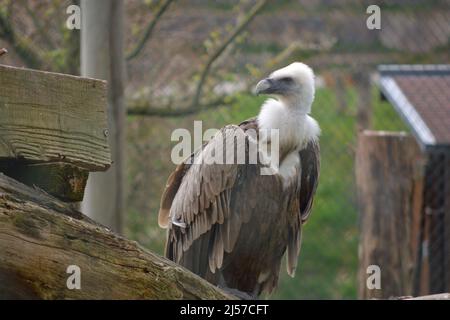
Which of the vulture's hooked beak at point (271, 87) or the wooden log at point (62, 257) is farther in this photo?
the vulture's hooked beak at point (271, 87)

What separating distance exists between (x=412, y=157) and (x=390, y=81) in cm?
57

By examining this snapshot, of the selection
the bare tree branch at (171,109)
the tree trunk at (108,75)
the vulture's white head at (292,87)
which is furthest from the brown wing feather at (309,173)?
the bare tree branch at (171,109)

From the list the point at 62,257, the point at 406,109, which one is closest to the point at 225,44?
the point at 406,109

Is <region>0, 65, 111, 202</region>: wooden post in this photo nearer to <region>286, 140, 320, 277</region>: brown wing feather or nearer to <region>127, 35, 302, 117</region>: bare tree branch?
<region>286, 140, 320, 277</region>: brown wing feather

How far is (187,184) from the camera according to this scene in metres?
4.34

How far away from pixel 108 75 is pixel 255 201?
3.30 feet

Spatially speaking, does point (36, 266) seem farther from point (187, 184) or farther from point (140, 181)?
point (140, 181)

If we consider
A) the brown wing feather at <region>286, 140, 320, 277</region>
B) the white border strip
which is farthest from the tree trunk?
the white border strip

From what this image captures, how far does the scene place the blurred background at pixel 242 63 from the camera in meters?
5.35

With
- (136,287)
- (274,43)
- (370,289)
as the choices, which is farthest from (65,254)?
(274,43)

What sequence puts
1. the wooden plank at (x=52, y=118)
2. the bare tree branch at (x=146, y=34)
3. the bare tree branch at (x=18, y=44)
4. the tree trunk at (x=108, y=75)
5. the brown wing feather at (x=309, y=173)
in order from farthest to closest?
the bare tree branch at (x=146, y=34) → the bare tree branch at (x=18, y=44) → the brown wing feather at (x=309, y=173) → the tree trunk at (x=108, y=75) → the wooden plank at (x=52, y=118)

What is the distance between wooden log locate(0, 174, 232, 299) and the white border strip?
2947 mm

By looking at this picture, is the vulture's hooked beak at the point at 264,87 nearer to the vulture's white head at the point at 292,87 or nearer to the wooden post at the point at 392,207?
the vulture's white head at the point at 292,87

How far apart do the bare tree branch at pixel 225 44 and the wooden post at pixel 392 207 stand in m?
1.18
